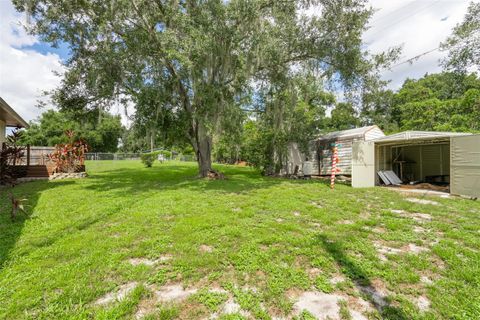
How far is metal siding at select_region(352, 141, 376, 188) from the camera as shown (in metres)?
8.41

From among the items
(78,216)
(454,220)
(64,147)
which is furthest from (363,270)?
(64,147)

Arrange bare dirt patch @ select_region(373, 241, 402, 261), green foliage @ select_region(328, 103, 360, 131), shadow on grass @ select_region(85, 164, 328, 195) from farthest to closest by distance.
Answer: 1. green foliage @ select_region(328, 103, 360, 131)
2. shadow on grass @ select_region(85, 164, 328, 195)
3. bare dirt patch @ select_region(373, 241, 402, 261)

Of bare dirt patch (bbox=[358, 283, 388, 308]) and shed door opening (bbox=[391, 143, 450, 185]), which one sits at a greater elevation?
shed door opening (bbox=[391, 143, 450, 185])

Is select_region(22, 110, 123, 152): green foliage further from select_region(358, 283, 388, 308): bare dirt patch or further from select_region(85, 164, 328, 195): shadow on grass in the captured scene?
select_region(358, 283, 388, 308): bare dirt patch

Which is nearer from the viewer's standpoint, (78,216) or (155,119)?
(78,216)

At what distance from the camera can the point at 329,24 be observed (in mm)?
8062

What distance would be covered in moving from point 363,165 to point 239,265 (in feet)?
25.4

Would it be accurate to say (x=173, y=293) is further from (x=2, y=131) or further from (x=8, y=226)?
(x=2, y=131)

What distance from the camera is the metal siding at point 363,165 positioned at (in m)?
8.41

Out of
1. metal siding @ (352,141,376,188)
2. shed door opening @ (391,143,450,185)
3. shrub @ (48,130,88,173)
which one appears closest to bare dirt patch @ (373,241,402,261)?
metal siding @ (352,141,376,188)

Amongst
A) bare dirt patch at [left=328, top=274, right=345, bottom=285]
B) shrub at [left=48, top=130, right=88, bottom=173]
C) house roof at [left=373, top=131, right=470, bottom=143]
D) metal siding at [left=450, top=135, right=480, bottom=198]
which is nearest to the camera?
bare dirt patch at [left=328, top=274, right=345, bottom=285]

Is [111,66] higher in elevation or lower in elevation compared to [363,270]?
higher

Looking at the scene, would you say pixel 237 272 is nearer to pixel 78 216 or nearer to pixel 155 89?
Answer: pixel 78 216

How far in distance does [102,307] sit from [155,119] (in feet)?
25.0
